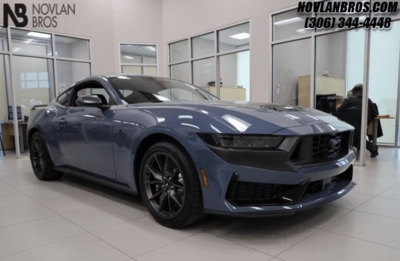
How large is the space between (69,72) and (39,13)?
5.10ft

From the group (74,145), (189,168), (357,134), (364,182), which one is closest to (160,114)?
(189,168)

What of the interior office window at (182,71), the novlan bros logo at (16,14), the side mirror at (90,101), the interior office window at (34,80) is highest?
the novlan bros logo at (16,14)

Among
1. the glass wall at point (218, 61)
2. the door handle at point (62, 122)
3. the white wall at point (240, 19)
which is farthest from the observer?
the glass wall at point (218, 61)

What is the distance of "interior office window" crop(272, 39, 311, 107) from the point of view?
21.1ft

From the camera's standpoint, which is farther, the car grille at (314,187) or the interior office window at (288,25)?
the interior office window at (288,25)

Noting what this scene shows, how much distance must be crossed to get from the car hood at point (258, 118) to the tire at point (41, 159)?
75.8 inches

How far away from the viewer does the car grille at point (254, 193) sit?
72.7 inches

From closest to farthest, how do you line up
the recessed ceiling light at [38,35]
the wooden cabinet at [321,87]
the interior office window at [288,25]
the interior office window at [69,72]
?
1. the interior office window at [288,25]
2. the wooden cabinet at [321,87]
3. the recessed ceiling light at [38,35]
4. the interior office window at [69,72]

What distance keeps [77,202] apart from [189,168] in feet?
4.82

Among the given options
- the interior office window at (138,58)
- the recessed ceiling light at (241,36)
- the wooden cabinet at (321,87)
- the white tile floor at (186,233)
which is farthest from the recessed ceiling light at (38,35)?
the wooden cabinet at (321,87)

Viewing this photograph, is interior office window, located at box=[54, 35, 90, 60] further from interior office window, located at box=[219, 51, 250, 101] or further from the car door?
the car door

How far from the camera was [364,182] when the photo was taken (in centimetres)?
352

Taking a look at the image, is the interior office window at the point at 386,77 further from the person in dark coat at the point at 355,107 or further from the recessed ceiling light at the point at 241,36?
the recessed ceiling light at the point at 241,36

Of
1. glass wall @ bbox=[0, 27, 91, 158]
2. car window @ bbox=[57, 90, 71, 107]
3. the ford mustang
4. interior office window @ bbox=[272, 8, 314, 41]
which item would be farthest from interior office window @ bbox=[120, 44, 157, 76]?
the ford mustang
